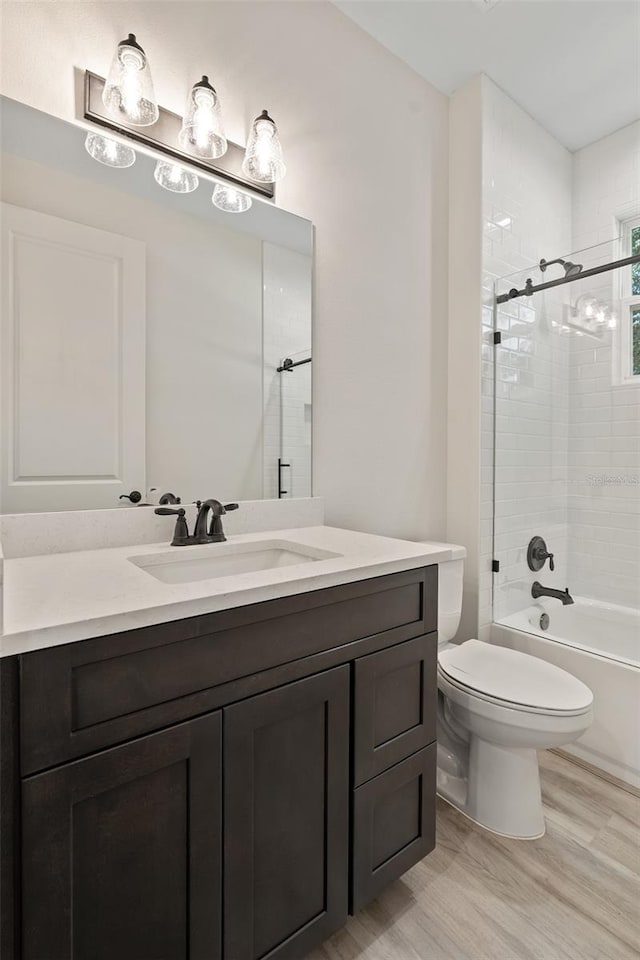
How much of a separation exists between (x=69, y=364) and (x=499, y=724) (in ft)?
5.19

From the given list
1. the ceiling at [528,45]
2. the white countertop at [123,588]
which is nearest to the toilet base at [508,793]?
the white countertop at [123,588]

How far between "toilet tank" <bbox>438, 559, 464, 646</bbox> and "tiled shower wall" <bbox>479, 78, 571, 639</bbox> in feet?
1.31

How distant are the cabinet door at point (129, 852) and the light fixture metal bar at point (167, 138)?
1448 millimetres

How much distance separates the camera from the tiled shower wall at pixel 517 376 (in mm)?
2188

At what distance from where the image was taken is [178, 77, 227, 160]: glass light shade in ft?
4.45

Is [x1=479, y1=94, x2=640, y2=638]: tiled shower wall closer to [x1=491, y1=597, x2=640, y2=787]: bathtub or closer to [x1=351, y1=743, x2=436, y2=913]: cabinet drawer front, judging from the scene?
[x1=491, y1=597, x2=640, y2=787]: bathtub

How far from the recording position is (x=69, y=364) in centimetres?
123

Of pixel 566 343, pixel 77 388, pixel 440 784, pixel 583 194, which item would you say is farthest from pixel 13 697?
pixel 583 194

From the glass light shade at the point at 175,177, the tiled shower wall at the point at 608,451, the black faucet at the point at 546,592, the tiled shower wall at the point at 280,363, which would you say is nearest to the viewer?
the glass light shade at the point at 175,177

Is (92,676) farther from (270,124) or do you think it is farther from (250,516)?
(270,124)

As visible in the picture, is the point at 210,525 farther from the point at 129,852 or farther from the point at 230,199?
the point at 230,199

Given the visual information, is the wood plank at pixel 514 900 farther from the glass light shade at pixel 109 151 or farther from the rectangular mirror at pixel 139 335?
the glass light shade at pixel 109 151

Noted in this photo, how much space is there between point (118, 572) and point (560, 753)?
196 cm

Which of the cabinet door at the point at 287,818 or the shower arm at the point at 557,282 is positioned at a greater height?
the shower arm at the point at 557,282
